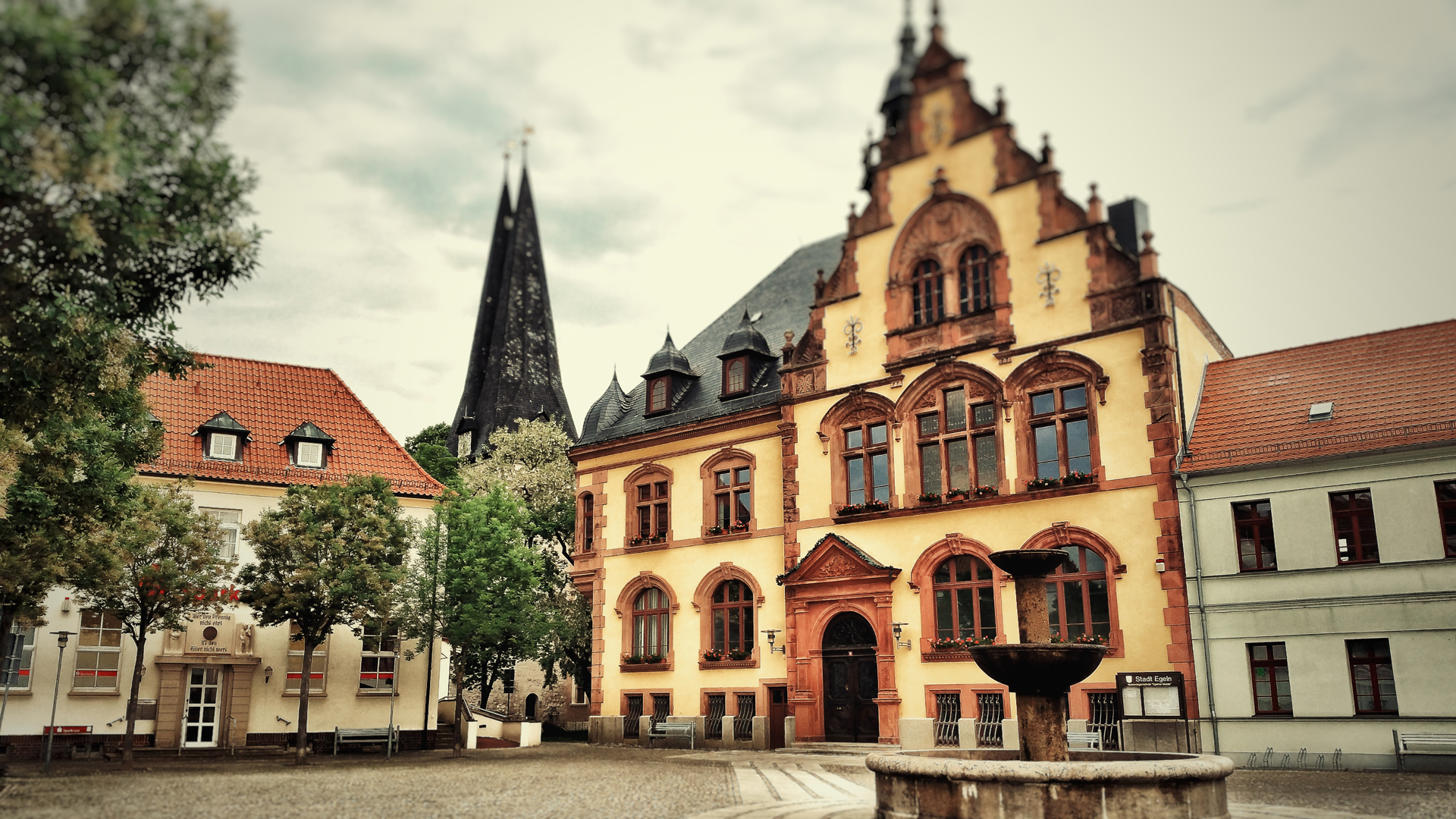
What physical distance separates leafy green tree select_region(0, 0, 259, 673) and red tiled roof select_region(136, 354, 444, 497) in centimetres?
1690

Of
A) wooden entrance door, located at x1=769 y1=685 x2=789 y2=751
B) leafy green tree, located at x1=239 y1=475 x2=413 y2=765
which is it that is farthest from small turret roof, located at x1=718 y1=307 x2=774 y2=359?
leafy green tree, located at x1=239 y1=475 x2=413 y2=765

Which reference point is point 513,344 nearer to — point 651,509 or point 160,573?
point 651,509

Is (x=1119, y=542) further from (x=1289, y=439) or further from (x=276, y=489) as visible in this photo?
(x=276, y=489)

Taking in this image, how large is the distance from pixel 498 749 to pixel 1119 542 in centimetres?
1737

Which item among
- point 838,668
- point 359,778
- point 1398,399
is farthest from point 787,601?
point 1398,399

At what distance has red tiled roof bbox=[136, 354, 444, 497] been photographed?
3231 cm

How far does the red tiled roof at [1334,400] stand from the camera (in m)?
22.3

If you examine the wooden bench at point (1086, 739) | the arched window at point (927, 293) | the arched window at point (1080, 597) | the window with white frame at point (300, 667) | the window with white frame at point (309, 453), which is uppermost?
the arched window at point (927, 293)

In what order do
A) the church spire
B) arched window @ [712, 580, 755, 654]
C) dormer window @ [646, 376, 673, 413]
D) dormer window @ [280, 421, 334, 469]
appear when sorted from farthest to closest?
the church spire < dormer window @ [646, 376, 673, 413] < dormer window @ [280, 421, 334, 469] < arched window @ [712, 580, 755, 654]

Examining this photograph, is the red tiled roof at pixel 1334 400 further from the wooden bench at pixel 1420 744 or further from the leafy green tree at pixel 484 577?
the leafy green tree at pixel 484 577

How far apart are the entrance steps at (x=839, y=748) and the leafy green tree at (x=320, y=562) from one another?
34.9ft

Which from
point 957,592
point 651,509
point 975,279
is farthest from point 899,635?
point 651,509

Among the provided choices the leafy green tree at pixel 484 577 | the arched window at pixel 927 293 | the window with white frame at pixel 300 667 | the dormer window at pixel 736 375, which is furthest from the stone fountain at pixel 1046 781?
the window with white frame at pixel 300 667

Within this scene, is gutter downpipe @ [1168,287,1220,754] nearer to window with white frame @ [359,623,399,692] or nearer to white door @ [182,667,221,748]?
window with white frame @ [359,623,399,692]
